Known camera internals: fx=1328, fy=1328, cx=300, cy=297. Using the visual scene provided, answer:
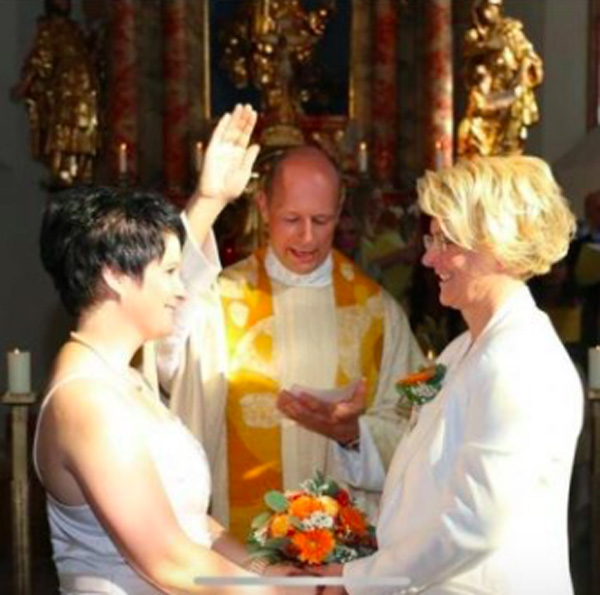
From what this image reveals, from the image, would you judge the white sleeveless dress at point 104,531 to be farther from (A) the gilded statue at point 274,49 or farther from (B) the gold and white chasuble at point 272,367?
(A) the gilded statue at point 274,49

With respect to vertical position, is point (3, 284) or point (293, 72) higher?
point (293, 72)

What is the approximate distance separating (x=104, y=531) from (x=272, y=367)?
1.79 meters

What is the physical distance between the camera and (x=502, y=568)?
7.70 feet

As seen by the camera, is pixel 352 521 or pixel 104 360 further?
pixel 352 521

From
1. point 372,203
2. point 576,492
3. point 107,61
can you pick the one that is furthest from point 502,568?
point 107,61

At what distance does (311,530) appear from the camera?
99.4 inches

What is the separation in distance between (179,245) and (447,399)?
22.8 inches

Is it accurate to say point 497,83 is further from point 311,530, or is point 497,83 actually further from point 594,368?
point 311,530

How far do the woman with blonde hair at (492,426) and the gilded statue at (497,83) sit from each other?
6.61m

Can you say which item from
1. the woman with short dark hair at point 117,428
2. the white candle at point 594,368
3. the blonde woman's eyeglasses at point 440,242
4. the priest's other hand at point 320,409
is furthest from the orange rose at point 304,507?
the white candle at point 594,368

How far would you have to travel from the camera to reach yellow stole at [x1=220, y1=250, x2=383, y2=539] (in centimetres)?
401

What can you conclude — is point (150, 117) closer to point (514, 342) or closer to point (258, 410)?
point (258, 410)

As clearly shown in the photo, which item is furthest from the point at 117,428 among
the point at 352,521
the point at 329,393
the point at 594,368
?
the point at 594,368

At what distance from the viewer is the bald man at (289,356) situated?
3748mm
